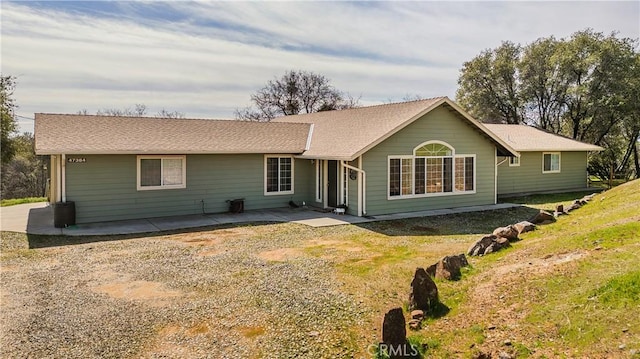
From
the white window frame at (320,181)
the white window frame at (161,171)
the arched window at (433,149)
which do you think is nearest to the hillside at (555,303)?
the arched window at (433,149)

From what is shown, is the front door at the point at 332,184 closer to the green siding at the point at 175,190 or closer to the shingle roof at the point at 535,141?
the green siding at the point at 175,190

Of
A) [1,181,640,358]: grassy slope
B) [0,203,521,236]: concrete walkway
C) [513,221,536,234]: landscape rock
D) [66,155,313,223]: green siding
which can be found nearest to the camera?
[1,181,640,358]: grassy slope

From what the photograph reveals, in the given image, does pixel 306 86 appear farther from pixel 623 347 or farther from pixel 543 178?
pixel 623 347

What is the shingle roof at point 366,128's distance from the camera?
13.8 metres

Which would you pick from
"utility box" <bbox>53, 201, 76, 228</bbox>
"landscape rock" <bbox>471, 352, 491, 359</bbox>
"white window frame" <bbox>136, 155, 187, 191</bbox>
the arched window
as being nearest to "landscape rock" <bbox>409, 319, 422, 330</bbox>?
"landscape rock" <bbox>471, 352, 491, 359</bbox>

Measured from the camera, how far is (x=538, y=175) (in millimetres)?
21922

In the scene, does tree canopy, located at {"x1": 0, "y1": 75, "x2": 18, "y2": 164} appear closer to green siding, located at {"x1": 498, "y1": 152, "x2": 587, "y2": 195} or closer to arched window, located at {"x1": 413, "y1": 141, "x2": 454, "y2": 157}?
arched window, located at {"x1": 413, "y1": 141, "x2": 454, "y2": 157}

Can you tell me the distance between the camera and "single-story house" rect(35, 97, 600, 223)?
13134 millimetres

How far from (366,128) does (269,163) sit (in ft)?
12.7

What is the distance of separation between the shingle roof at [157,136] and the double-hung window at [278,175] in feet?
1.66

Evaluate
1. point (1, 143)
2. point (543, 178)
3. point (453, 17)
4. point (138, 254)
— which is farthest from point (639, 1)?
point (1, 143)

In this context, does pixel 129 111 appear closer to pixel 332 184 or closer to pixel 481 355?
pixel 332 184

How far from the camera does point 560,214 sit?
1192 centimetres

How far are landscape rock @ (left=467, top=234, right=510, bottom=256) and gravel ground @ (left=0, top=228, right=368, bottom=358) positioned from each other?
8.93ft
